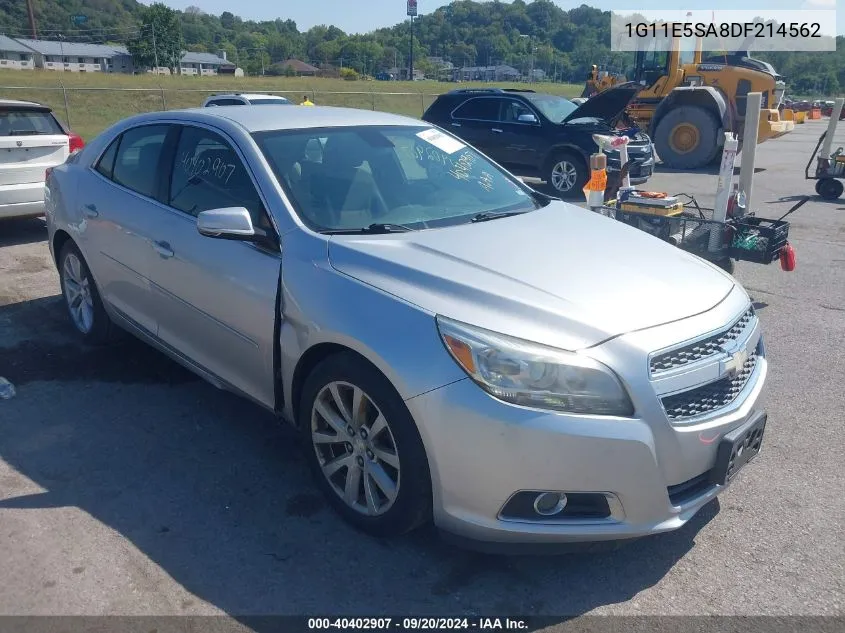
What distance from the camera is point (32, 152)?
8039 mm

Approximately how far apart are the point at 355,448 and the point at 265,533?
1.78 ft

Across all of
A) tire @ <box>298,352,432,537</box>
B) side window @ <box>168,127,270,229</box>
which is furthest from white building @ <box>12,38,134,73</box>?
tire @ <box>298,352,432,537</box>

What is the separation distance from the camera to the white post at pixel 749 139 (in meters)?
6.54

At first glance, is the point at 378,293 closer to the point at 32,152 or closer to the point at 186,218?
the point at 186,218

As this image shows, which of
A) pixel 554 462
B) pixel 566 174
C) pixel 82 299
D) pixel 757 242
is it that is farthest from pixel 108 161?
pixel 566 174

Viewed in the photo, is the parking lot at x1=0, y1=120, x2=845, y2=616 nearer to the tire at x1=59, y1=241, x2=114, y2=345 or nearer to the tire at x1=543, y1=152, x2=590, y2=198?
the tire at x1=59, y1=241, x2=114, y2=345

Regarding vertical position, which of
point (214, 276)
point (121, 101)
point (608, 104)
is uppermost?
point (121, 101)

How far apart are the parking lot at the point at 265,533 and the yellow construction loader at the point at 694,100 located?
12.7 metres

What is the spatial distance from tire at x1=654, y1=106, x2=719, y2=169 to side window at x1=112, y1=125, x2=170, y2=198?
14249 millimetres

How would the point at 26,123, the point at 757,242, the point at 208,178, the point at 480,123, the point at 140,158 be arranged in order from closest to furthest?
1. the point at 208,178
2. the point at 140,158
3. the point at 757,242
4. the point at 26,123
5. the point at 480,123

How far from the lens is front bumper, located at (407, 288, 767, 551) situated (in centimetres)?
252

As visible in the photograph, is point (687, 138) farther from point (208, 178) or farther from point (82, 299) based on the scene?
point (208, 178)

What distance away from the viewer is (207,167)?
3.96 m

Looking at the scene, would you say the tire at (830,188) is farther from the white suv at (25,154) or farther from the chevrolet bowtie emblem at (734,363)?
the white suv at (25,154)
